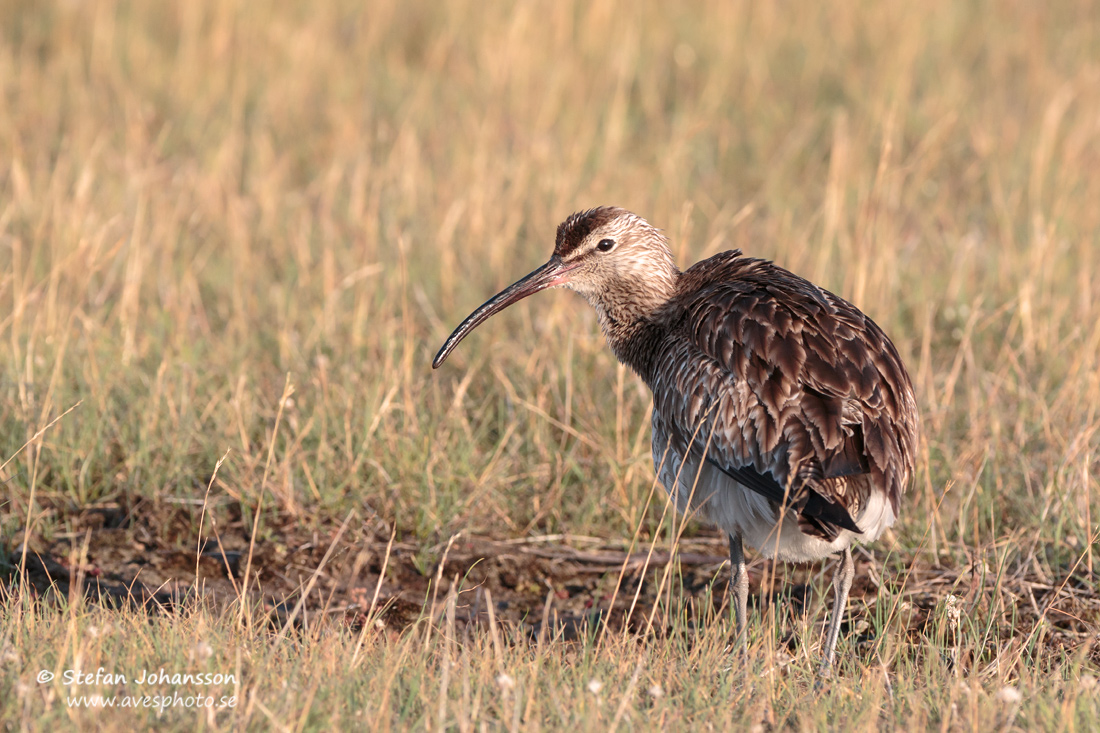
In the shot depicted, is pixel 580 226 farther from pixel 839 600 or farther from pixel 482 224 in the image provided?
pixel 482 224

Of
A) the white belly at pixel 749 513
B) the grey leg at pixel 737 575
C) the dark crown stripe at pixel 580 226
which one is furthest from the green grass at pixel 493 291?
the dark crown stripe at pixel 580 226

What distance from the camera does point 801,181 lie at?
891cm

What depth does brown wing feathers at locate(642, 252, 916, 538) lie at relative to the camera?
13.6 feet

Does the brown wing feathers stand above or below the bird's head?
below

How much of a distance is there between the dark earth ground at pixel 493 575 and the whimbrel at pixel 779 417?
367 mm

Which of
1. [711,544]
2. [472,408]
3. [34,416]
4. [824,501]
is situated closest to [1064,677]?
[824,501]

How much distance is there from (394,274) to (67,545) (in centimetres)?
262

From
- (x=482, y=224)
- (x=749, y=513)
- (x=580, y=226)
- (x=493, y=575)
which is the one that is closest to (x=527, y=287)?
(x=580, y=226)

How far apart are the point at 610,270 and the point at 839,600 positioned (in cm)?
169

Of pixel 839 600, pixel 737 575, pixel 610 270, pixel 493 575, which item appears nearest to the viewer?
pixel 839 600

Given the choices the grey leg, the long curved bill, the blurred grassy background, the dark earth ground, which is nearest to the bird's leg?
the dark earth ground

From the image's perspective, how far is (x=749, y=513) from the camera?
4.52 metres

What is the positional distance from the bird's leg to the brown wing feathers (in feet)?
1.29

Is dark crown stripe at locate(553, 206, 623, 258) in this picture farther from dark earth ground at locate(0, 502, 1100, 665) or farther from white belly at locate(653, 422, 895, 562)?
dark earth ground at locate(0, 502, 1100, 665)
